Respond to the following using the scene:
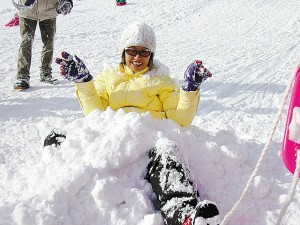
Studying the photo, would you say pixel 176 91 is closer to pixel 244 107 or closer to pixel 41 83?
pixel 244 107

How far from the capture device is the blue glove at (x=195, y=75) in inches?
92.6

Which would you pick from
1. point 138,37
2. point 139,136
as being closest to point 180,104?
point 139,136

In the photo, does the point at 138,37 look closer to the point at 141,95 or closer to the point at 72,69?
the point at 141,95

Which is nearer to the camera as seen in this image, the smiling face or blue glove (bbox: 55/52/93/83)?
blue glove (bbox: 55/52/93/83)

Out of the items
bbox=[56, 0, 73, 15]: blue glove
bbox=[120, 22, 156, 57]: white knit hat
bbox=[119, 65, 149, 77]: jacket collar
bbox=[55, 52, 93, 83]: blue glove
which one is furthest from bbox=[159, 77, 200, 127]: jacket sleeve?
bbox=[56, 0, 73, 15]: blue glove

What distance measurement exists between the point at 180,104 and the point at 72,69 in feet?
2.47

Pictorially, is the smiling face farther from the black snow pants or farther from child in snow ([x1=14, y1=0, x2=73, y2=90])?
child in snow ([x1=14, y1=0, x2=73, y2=90])

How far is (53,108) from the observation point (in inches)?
156

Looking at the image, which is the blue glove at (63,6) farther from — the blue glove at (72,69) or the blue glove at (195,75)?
the blue glove at (195,75)

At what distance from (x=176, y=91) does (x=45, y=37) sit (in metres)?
2.47

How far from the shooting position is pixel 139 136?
89.3 inches

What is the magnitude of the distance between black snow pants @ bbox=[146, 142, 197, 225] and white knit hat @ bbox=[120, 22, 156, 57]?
904mm

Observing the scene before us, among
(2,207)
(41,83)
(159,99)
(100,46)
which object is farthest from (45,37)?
(2,207)

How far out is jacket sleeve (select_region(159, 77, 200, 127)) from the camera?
255cm
